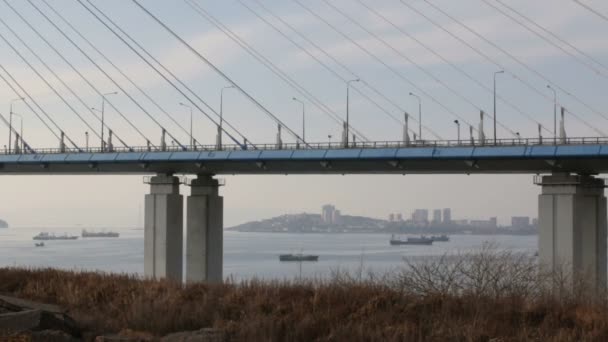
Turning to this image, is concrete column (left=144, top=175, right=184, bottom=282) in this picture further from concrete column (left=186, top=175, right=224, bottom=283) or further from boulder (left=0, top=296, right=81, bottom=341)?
boulder (left=0, top=296, right=81, bottom=341)

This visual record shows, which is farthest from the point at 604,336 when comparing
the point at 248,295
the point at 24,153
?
the point at 24,153

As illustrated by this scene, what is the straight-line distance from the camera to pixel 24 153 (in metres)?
67.2

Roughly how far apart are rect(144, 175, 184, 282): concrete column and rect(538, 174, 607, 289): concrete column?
2646 cm

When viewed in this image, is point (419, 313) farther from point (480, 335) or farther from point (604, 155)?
point (604, 155)

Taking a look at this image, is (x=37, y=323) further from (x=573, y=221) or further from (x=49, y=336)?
(x=573, y=221)

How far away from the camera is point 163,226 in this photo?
2366 inches

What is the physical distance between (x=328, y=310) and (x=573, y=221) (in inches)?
1589

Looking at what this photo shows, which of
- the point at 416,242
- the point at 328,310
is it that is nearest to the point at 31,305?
the point at 328,310

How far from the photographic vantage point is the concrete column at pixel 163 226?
60.2m

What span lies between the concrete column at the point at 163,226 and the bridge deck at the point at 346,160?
1354 millimetres

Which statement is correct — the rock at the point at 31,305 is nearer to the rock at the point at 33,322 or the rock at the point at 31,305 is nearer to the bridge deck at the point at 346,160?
the rock at the point at 33,322

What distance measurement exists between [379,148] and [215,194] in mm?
15285

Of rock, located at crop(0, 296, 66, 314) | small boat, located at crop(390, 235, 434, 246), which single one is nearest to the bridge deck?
rock, located at crop(0, 296, 66, 314)

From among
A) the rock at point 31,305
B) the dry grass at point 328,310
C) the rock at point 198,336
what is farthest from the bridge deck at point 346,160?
the rock at point 198,336
